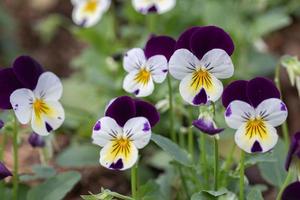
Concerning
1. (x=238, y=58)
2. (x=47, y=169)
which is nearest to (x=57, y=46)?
(x=238, y=58)

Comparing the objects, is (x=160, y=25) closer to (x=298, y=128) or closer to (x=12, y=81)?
(x=298, y=128)

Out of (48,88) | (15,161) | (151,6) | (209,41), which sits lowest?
(15,161)

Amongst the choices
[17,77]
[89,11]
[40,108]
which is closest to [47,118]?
[40,108]

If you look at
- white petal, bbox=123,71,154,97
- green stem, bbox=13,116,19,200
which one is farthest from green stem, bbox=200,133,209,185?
green stem, bbox=13,116,19,200

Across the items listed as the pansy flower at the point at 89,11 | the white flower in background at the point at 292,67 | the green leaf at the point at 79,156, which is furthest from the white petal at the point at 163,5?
the white flower in background at the point at 292,67

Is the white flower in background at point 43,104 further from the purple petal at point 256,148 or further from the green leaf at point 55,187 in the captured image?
the purple petal at point 256,148

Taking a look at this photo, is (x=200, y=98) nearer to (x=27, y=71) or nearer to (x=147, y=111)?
(x=147, y=111)

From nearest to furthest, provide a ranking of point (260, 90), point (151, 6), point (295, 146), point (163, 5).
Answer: point (295, 146) → point (260, 90) → point (151, 6) → point (163, 5)
